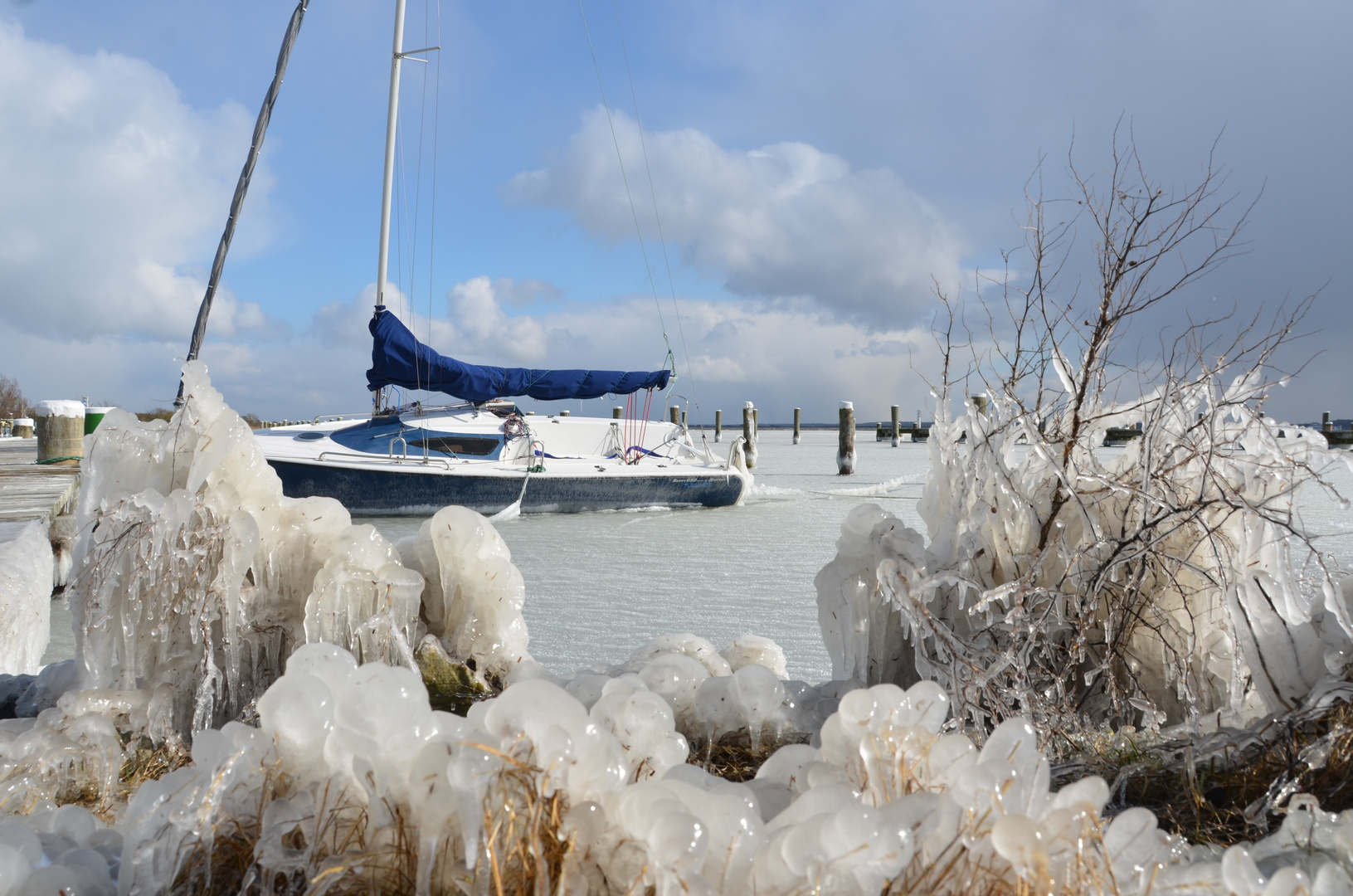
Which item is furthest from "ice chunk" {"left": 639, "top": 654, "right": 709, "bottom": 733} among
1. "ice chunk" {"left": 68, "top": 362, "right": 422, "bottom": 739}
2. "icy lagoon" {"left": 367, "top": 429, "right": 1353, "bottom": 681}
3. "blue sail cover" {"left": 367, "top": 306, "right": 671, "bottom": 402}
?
"blue sail cover" {"left": 367, "top": 306, "right": 671, "bottom": 402}

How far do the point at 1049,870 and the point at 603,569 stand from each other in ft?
24.9

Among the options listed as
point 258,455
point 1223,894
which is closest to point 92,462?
point 258,455

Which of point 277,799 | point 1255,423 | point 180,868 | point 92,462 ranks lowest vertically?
point 180,868

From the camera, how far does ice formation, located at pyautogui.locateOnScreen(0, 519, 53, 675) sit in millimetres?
4098

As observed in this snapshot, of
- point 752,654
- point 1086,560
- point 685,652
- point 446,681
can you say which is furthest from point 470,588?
point 1086,560

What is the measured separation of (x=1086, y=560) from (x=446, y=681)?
7.99 ft

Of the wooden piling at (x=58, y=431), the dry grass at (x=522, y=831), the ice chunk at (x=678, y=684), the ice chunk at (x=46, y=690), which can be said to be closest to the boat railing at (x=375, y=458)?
the wooden piling at (x=58, y=431)

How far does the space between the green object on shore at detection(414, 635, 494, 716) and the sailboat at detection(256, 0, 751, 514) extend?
30.2 ft

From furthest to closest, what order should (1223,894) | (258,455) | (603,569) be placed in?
(603,569) < (258,455) < (1223,894)

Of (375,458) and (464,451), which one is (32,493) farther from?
(464,451)

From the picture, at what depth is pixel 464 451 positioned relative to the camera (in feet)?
43.0

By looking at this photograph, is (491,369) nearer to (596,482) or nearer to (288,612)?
(596,482)

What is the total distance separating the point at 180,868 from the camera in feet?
4.63

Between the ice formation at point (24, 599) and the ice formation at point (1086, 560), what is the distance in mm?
4011
